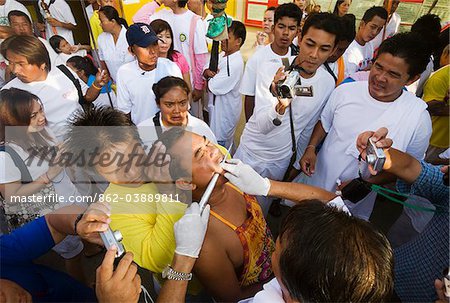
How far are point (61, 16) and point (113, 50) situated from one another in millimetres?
966

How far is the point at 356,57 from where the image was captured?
3301mm

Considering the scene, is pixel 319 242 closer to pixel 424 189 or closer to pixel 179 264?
pixel 179 264

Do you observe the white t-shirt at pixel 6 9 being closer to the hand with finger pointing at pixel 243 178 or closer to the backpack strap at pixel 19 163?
the backpack strap at pixel 19 163

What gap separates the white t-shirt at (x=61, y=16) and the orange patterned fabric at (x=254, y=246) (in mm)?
3735

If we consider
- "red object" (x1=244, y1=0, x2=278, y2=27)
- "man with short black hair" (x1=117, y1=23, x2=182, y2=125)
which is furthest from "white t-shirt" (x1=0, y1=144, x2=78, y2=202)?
"red object" (x1=244, y1=0, x2=278, y2=27)

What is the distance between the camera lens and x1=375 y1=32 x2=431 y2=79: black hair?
1.78m

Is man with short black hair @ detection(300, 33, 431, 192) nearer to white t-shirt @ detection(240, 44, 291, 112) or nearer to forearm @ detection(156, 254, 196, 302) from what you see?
white t-shirt @ detection(240, 44, 291, 112)

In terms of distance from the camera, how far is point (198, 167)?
1456 mm

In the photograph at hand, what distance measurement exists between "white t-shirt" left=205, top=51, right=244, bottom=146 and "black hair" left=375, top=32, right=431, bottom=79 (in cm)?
160

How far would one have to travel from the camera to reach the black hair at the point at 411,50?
5.85ft

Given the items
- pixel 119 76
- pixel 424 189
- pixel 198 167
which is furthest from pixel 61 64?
pixel 424 189

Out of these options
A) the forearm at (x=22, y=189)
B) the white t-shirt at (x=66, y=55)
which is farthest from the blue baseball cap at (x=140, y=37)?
the forearm at (x=22, y=189)

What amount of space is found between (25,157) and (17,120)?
0.28 m

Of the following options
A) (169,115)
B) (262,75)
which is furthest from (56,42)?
(262,75)
